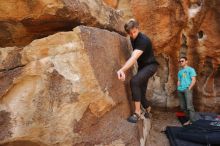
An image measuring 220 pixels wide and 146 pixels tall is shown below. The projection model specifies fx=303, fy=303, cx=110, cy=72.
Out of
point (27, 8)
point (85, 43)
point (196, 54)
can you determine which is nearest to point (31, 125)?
point (85, 43)

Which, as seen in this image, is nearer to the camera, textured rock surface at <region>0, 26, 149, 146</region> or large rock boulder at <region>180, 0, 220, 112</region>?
textured rock surface at <region>0, 26, 149, 146</region>

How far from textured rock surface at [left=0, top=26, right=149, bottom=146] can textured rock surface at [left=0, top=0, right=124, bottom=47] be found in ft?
A: 1.28

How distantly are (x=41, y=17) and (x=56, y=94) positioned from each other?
3.63 feet

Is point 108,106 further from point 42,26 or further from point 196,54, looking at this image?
point 196,54

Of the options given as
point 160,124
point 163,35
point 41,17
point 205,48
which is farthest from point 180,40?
point 41,17

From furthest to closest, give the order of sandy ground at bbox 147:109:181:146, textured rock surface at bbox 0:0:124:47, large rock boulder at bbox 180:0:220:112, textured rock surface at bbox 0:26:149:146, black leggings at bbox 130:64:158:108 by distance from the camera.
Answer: large rock boulder at bbox 180:0:220:112, sandy ground at bbox 147:109:181:146, black leggings at bbox 130:64:158:108, textured rock surface at bbox 0:0:124:47, textured rock surface at bbox 0:26:149:146

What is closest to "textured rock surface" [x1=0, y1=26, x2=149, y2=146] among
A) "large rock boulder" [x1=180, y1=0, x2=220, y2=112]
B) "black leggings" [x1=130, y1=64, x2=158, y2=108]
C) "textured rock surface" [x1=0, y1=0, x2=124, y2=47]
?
"textured rock surface" [x1=0, y1=0, x2=124, y2=47]

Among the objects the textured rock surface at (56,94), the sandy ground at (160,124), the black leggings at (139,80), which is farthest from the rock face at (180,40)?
the textured rock surface at (56,94)

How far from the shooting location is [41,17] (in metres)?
4.09

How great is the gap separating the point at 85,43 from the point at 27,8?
0.92 metres

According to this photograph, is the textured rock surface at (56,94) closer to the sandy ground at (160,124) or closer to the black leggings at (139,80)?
the black leggings at (139,80)

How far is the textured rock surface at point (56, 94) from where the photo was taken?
3705mm

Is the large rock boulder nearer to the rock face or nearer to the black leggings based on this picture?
the rock face

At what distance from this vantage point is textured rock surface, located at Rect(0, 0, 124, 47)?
156 inches
